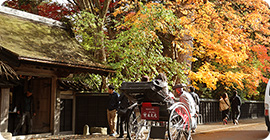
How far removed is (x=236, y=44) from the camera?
60.5 ft

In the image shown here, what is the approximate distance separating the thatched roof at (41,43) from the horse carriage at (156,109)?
3786 millimetres

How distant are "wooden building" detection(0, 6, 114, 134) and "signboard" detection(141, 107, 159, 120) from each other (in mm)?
4086

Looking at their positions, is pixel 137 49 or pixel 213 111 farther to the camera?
pixel 213 111

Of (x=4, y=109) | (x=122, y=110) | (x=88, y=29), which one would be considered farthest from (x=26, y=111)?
(x=88, y=29)

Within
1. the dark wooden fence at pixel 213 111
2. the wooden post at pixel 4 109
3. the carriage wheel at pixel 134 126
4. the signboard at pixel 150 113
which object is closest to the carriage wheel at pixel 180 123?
the signboard at pixel 150 113

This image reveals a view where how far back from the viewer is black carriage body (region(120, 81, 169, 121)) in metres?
9.00

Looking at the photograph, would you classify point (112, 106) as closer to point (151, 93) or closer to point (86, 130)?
point (86, 130)

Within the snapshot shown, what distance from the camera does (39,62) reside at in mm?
11336

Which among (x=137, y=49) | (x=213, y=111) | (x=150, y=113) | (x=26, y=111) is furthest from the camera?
(x=213, y=111)

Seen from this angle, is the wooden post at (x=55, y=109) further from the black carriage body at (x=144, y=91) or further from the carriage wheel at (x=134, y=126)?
the black carriage body at (x=144, y=91)

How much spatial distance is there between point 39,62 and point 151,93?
14.6 ft

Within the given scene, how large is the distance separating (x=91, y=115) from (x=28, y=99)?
288cm

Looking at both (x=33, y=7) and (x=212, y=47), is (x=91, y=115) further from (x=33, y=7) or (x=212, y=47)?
(x=33, y=7)

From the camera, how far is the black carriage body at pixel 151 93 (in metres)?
9.00
